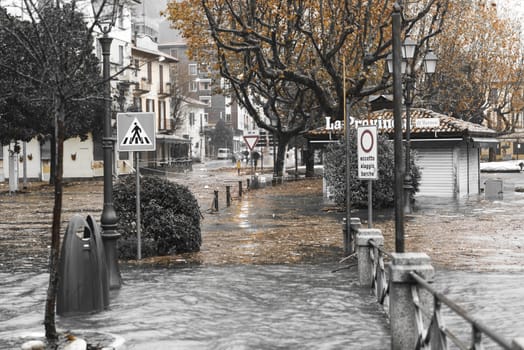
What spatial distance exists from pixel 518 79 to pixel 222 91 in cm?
2234

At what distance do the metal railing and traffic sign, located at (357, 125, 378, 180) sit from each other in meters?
5.59

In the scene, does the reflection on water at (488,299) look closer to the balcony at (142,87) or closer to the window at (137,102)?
the window at (137,102)

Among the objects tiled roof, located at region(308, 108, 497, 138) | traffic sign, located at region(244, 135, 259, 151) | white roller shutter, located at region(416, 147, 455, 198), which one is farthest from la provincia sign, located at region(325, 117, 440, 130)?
traffic sign, located at region(244, 135, 259, 151)

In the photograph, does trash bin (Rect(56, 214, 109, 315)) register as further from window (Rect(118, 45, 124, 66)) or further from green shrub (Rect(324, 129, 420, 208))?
window (Rect(118, 45, 124, 66))

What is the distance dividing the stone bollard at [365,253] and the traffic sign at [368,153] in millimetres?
1674

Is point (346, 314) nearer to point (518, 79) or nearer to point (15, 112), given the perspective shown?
point (15, 112)

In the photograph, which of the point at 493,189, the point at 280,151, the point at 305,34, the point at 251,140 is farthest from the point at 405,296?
the point at 280,151

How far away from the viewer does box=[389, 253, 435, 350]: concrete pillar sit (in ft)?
23.4

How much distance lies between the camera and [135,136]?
45.9 feet

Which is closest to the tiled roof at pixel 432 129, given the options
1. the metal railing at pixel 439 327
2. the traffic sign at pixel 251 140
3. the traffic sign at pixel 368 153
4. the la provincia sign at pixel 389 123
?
the la provincia sign at pixel 389 123

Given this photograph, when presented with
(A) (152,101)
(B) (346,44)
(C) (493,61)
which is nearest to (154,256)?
(B) (346,44)

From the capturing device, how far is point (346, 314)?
9.55 meters

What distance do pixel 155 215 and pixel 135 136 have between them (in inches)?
71.2

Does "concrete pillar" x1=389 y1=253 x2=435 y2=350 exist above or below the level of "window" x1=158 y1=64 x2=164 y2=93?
below
